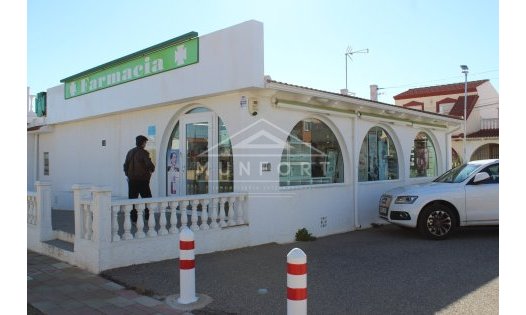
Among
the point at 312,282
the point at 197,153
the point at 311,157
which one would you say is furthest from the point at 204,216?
the point at 311,157

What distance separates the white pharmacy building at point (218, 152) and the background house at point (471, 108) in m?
19.8

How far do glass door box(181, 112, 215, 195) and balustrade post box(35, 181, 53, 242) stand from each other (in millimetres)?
2782

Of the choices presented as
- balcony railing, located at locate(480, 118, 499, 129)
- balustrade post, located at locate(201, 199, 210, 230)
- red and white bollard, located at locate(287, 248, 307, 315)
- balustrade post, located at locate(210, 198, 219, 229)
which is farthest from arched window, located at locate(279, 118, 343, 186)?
balcony railing, located at locate(480, 118, 499, 129)

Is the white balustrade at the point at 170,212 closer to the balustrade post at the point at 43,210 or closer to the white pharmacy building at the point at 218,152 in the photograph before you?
the white pharmacy building at the point at 218,152

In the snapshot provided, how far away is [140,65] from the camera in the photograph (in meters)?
10.3

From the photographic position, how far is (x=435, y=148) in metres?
14.5

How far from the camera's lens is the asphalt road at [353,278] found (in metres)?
5.12

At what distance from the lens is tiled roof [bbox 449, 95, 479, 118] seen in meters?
32.3

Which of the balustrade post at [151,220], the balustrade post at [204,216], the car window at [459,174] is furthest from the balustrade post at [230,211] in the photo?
the car window at [459,174]

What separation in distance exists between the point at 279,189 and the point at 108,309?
4441 mm

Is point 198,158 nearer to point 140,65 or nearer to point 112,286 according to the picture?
point 140,65

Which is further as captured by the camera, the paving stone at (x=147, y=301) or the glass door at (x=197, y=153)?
the glass door at (x=197, y=153)

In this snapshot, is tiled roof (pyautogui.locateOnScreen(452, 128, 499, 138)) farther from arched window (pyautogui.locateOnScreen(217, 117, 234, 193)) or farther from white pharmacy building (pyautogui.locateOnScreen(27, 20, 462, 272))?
arched window (pyautogui.locateOnScreen(217, 117, 234, 193))
